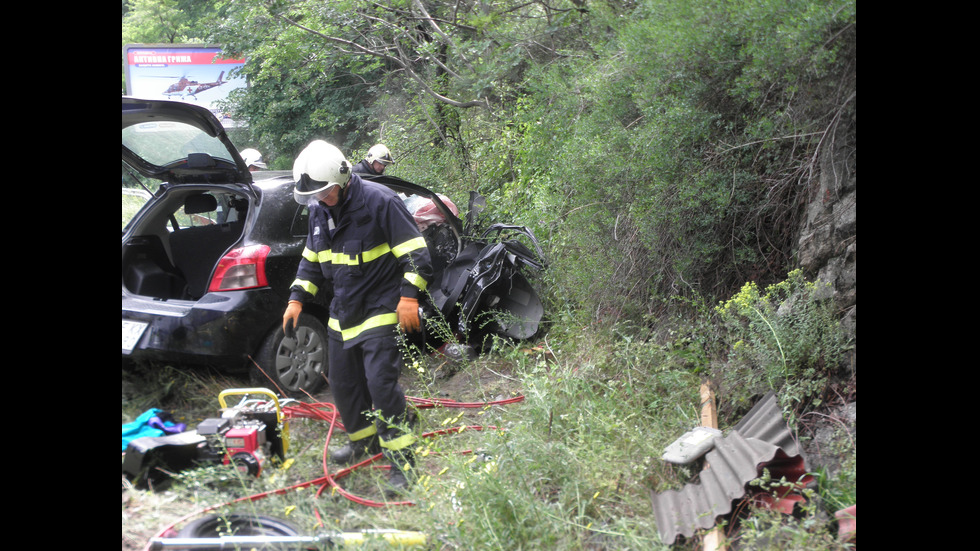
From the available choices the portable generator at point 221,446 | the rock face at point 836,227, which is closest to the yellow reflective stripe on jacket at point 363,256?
the portable generator at point 221,446

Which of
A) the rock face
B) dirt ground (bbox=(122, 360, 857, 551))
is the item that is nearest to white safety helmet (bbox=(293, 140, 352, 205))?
dirt ground (bbox=(122, 360, 857, 551))

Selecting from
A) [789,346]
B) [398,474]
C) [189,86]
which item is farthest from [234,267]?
[189,86]

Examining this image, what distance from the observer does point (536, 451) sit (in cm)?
306

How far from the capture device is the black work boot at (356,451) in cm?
368

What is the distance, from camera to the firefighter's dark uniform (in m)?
3.46

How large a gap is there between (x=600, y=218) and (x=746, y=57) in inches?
67.4

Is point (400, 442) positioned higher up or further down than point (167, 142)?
further down

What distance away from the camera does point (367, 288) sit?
11.6ft

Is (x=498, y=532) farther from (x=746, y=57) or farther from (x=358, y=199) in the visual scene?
(x=746, y=57)

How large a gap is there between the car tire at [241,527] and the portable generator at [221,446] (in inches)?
9.7

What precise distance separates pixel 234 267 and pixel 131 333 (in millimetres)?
661

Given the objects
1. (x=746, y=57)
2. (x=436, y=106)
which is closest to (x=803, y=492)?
(x=746, y=57)

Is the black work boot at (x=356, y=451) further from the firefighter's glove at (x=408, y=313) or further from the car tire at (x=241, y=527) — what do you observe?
the car tire at (x=241, y=527)

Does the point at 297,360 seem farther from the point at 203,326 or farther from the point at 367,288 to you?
the point at 367,288
